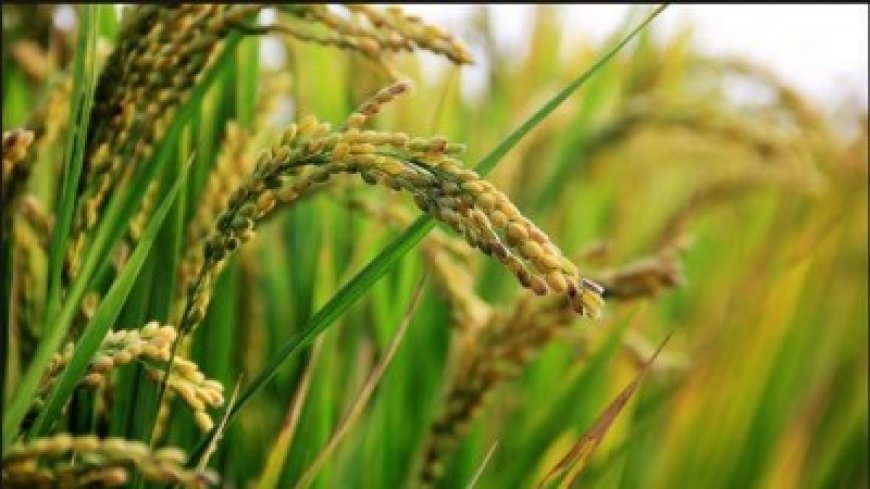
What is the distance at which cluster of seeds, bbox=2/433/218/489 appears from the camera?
68 centimetres

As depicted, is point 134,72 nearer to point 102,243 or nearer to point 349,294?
point 102,243

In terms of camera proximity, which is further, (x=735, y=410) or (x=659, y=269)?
(x=735, y=410)

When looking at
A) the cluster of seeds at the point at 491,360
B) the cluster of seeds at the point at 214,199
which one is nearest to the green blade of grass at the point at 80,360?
the cluster of seeds at the point at 214,199

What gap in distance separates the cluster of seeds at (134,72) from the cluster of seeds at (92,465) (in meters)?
0.36

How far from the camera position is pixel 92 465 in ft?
2.46

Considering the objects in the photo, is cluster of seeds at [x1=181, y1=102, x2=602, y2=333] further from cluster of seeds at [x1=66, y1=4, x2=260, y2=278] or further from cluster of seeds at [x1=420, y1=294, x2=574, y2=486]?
cluster of seeds at [x1=420, y1=294, x2=574, y2=486]

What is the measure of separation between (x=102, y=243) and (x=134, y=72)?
15 cm

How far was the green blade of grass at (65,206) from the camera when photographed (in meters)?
0.81

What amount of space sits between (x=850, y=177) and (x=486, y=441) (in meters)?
1.80

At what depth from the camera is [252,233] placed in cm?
90

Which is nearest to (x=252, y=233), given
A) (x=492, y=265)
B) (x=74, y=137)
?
(x=74, y=137)

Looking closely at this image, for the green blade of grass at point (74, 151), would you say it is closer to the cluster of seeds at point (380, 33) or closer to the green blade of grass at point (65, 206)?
the green blade of grass at point (65, 206)

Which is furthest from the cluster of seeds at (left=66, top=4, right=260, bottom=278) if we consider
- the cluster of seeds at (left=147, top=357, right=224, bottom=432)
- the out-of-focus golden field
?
the cluster of seeds at (left=147, top=357, right=224, bottom=432)

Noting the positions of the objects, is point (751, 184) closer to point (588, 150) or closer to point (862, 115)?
point (588, 150)
